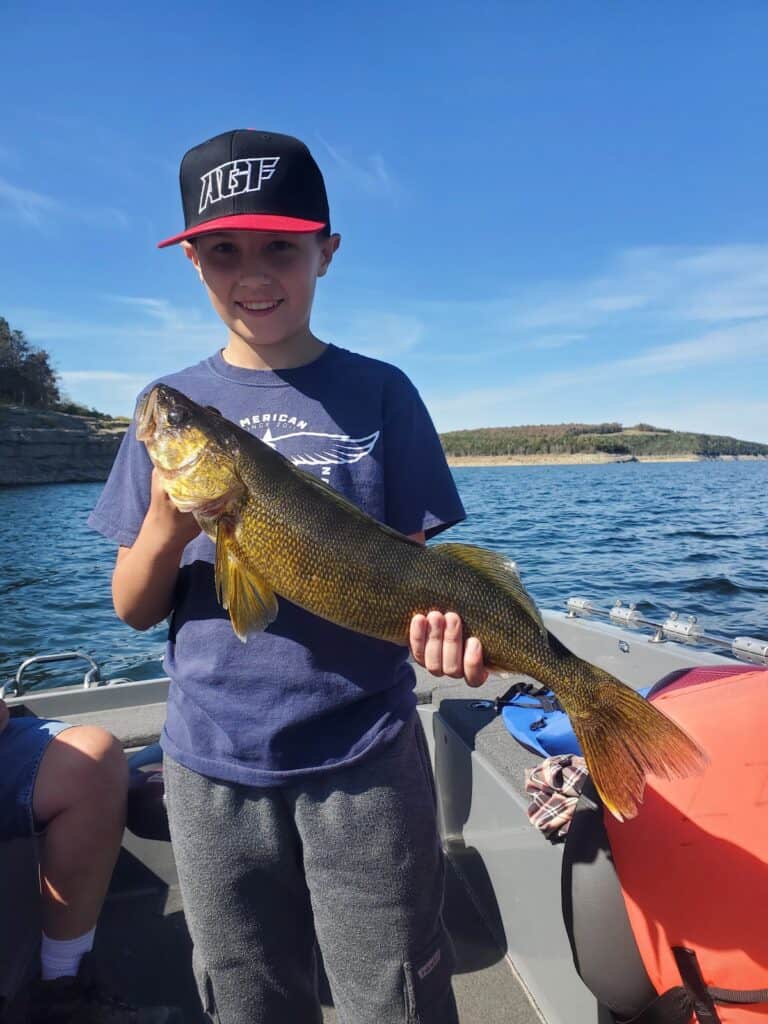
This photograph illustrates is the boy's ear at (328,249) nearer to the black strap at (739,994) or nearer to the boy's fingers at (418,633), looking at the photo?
the boy's fingers at (418,633)

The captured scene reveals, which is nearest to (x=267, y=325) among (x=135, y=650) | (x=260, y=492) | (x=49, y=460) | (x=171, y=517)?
(x=260, y=492)

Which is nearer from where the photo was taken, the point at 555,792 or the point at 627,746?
the point at 627,746

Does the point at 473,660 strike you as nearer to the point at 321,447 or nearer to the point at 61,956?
the point at 321,447

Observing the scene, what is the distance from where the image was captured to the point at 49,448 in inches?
2505

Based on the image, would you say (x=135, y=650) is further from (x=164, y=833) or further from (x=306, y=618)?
(x=306, y=618)

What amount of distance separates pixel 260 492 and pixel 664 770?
1.44 m

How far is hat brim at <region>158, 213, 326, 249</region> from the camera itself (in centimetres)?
212

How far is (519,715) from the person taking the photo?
3898 mm

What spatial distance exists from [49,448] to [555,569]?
59597 millimetres

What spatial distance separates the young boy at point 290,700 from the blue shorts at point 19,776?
965 mm

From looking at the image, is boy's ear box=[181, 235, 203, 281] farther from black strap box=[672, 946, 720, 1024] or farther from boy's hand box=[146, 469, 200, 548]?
black strap box=[672, 946, 720, 1024]

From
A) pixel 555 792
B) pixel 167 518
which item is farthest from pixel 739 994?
pixel 167 518

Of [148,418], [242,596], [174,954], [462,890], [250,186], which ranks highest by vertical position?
[250,186]

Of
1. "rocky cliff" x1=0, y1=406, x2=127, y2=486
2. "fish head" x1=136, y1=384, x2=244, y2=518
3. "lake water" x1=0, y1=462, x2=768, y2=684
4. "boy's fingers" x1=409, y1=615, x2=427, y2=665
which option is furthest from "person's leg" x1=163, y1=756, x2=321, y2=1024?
"rocky cliff" x1=0, y1=406, x2=127, y2=486
